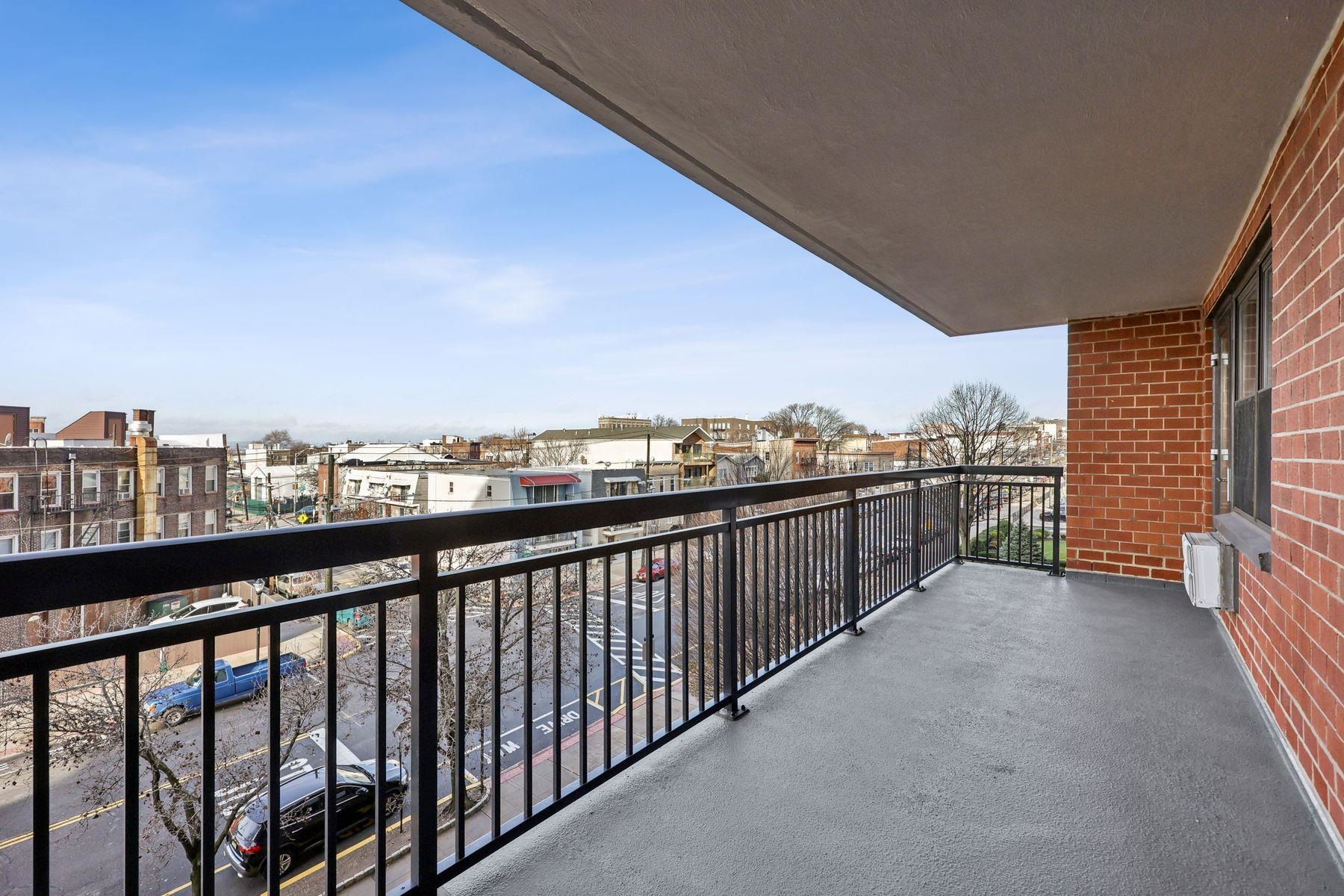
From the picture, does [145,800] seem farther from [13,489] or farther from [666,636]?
[13,489]

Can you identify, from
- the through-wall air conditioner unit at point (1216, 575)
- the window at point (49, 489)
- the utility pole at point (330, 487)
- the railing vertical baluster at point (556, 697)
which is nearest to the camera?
the railing vertical baluster at point (556, 697)

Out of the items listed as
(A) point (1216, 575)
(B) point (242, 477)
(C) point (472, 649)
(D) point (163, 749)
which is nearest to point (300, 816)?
(D) point (163, 749)

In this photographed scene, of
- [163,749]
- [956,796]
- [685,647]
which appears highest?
[685,647]

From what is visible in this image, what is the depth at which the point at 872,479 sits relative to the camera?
3.43 meters

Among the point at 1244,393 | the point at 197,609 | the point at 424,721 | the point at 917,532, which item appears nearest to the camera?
the point at 424,721

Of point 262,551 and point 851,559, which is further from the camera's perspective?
point 851,559

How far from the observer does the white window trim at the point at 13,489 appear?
476 centimetres

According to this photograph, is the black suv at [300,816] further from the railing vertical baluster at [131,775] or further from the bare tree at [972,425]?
the bare tree at [972,425]

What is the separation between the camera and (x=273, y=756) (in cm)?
114

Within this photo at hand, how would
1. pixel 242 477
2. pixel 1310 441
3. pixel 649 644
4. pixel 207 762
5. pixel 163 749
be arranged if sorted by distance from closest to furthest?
pixel 207 762 → pixel 1310 441 → pixel 649 644 → pixel 163 749 → pixel 242 477

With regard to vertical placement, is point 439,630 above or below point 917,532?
above

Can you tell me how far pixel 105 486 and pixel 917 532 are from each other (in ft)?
22.6

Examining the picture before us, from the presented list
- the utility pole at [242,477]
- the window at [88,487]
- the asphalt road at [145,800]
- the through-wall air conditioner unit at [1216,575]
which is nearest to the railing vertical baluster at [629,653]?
the asphalt road at [145,800]

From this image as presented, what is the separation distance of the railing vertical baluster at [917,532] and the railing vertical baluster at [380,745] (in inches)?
146
